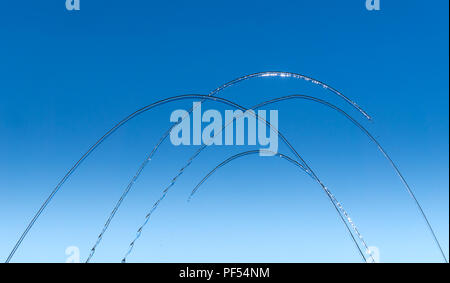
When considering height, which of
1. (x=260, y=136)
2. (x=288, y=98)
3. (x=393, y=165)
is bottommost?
(x=393, y=165)
